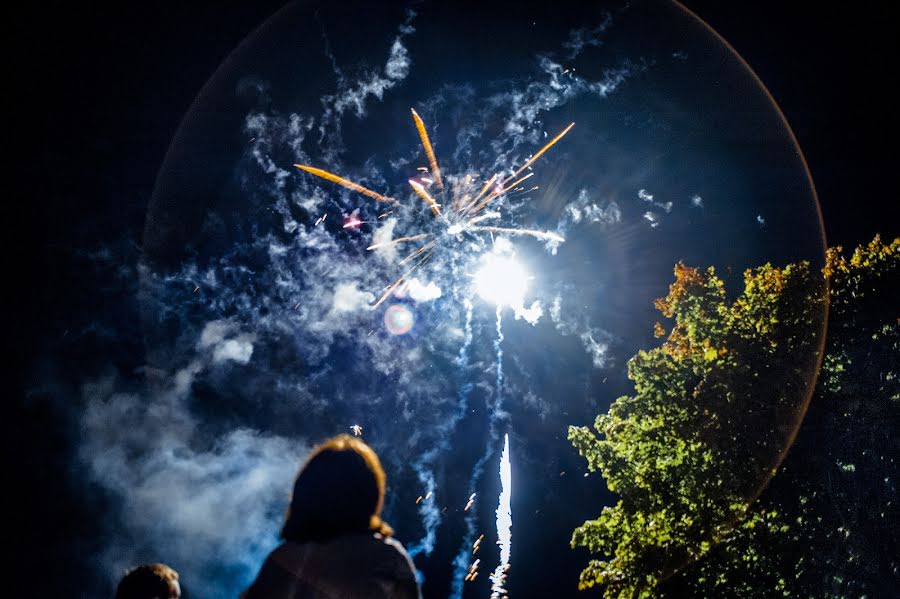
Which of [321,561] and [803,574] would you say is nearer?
[321,561]

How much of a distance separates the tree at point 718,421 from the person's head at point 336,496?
9.99 meters

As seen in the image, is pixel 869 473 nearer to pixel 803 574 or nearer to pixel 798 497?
pixel 798 497

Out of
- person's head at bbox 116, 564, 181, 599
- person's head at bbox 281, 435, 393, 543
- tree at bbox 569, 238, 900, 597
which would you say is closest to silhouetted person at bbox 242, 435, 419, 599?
person's head at bbox 281, 435, 393, 543

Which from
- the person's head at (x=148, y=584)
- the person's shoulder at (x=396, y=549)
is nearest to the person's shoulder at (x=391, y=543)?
the person's shoulder at (x=396, y=549)

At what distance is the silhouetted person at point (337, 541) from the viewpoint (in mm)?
1991

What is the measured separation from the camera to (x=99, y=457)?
94.2 feet

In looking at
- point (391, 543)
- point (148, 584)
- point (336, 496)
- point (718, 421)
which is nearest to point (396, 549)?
point (391, 543)

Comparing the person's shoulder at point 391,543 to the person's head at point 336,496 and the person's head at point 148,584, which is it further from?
the person's head at point 148,584

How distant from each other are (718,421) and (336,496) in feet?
34.2

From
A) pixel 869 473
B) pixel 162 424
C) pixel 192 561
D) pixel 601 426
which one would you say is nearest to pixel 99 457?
pixel 162 424

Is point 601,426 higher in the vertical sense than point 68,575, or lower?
higher

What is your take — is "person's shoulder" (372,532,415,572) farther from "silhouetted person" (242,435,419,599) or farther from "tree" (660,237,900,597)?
"tree" (660,237,900,597)

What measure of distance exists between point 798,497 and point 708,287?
5121 millimetres

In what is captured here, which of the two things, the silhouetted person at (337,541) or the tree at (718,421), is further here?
the tree at (718,421)
